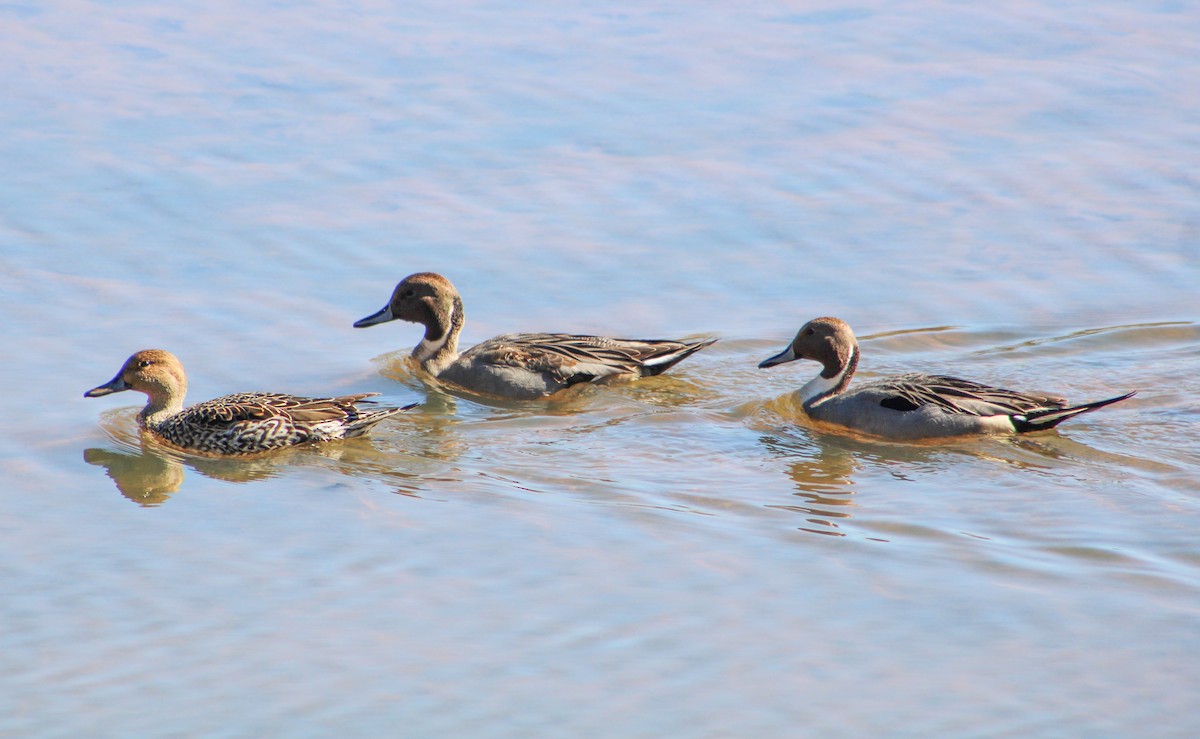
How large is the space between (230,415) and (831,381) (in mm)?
3695

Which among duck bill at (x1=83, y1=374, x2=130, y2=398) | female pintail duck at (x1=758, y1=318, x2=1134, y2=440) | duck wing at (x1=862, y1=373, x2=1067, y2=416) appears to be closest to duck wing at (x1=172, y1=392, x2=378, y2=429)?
duck bill at (x1=83, y1=374, x2=130, y2=398)

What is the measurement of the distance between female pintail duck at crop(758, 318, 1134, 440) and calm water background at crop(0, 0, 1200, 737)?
0.18 meters

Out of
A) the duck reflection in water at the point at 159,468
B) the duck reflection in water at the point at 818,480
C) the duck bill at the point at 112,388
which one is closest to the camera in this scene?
the duck reflection in water at the point at 818,480

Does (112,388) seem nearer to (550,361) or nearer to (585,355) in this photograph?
(550,361)

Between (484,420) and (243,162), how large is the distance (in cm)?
466

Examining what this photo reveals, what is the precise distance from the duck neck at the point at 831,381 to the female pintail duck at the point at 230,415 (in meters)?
2.56

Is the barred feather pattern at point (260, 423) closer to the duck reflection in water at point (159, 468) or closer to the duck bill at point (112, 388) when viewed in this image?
the duck reflection in water at point (159, 468)

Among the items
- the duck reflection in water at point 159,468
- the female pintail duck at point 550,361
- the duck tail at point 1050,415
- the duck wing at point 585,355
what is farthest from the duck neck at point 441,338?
the duck tail at point 1050,415

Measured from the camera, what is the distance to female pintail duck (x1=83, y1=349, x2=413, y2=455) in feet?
30.4

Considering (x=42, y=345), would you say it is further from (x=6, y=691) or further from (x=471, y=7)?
(x=471, y=7)

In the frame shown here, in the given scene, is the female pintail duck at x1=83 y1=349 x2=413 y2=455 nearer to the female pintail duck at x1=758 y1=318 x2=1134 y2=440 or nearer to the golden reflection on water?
the golden reflection on water

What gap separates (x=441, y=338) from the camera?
1112cm

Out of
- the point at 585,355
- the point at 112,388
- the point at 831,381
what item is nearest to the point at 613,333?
the point at 585,355

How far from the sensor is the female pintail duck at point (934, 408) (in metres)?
9.54
